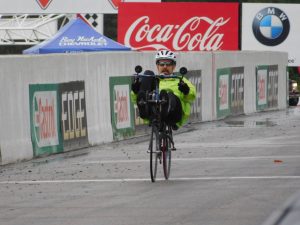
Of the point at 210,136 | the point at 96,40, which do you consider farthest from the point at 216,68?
the point at 210,136

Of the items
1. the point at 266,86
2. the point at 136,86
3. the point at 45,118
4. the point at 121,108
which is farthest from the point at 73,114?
the point at 266,86

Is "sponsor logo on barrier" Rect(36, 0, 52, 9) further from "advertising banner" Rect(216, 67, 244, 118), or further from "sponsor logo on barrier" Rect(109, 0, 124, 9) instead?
"advertising banner" Rect(216, 67, 244, 118)

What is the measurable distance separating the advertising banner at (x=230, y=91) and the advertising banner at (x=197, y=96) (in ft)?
3.29

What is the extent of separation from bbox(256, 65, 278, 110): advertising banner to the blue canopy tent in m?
3.97

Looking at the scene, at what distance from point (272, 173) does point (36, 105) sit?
4617mm

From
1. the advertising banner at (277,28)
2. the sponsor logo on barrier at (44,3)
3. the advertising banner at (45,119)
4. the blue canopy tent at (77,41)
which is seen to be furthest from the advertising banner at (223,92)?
the sponsor logo on barrier at (44,3)

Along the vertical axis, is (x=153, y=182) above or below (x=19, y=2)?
below

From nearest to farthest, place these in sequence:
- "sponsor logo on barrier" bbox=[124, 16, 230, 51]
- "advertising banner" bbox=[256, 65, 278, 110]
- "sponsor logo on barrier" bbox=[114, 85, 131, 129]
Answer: "sponsor logo on barrier" bbox=[114, 85, 131, 129] < "advertising banner" bbox=[256, 65, 278, 110] < "sponsor logo on barrier" bbox=[124, 16, 230, 51]

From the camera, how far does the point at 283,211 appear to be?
311 cm

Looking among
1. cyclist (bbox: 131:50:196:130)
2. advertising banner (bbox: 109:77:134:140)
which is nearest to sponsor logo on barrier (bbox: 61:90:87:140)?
advertising banner (bbox: 109:77:134:140)

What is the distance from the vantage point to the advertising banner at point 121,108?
18891 millimetres

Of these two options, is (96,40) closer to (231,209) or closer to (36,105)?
(36,105)

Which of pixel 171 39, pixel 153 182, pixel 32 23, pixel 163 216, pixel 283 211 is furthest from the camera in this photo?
pixel 32 23

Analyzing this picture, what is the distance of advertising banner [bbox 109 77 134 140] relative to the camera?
1889cm
